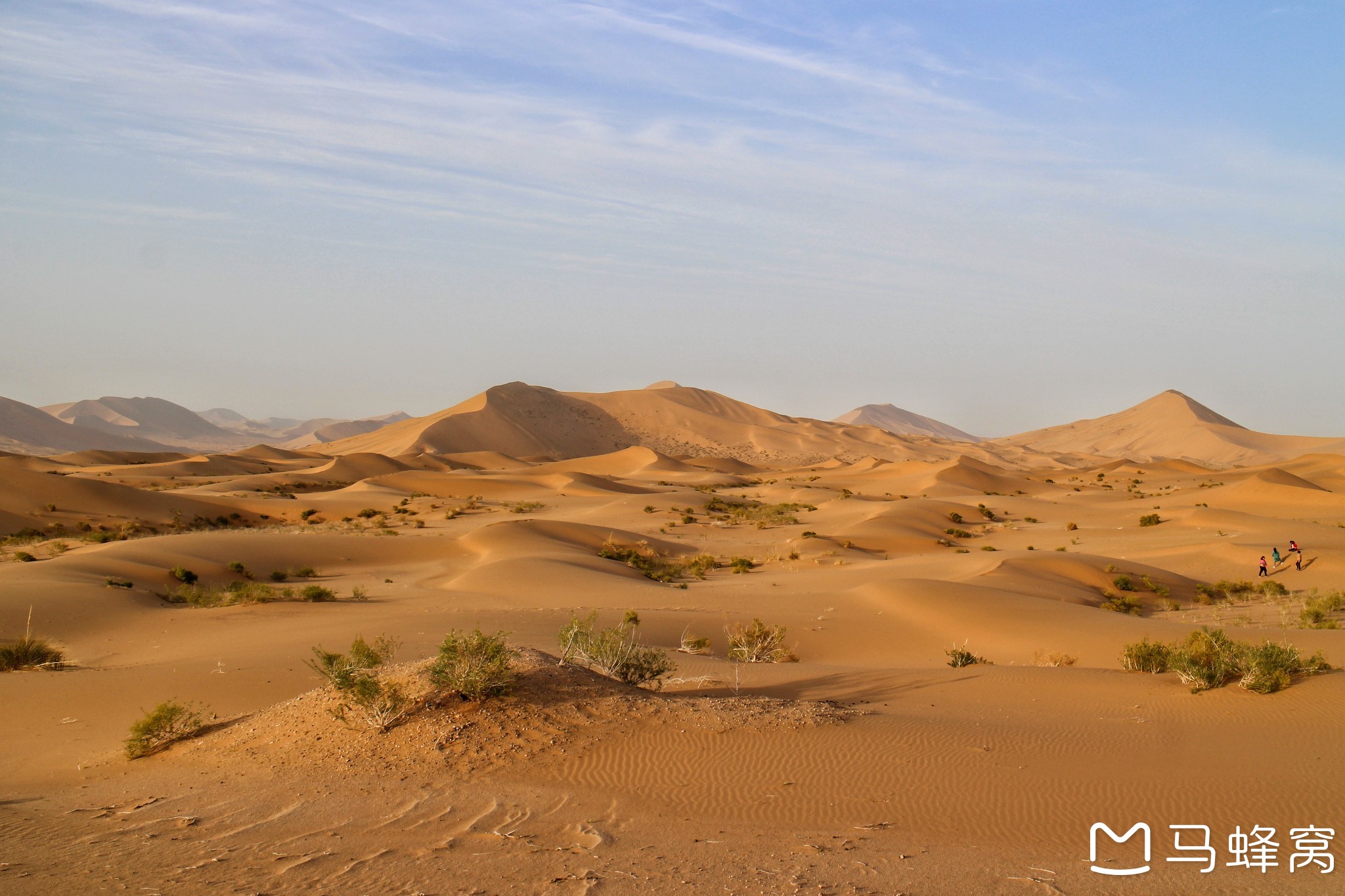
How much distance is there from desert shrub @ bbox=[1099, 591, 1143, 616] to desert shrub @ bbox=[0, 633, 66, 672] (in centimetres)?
1749

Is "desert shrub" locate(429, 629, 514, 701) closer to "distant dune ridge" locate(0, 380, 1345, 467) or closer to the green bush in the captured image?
the green bush

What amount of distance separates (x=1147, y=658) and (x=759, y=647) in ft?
15.5

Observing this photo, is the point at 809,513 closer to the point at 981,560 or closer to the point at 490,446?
the point at 981,560

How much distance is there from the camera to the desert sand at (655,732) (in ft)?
16.8

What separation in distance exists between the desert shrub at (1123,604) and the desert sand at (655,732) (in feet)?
0.55

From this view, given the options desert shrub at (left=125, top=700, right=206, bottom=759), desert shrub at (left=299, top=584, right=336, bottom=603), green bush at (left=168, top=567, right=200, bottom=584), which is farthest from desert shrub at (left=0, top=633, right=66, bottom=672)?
green bush at (left=168, top=567, right=200, bottom=584)

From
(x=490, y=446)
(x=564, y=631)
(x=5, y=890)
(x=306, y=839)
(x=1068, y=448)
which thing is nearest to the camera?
(x=5, y=890)

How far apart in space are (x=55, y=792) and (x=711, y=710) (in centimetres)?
472

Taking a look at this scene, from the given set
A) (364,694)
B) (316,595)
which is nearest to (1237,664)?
(364,694)

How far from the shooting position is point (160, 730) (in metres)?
7.29

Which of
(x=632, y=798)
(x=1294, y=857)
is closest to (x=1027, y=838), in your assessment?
(x=1294, y=857)

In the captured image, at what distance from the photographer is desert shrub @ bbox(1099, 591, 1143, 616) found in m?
19.0

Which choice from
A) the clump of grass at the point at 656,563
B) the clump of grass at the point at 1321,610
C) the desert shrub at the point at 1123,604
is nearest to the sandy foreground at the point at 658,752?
the desert shrub at the point at 1123,604

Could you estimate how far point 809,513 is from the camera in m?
41.3
